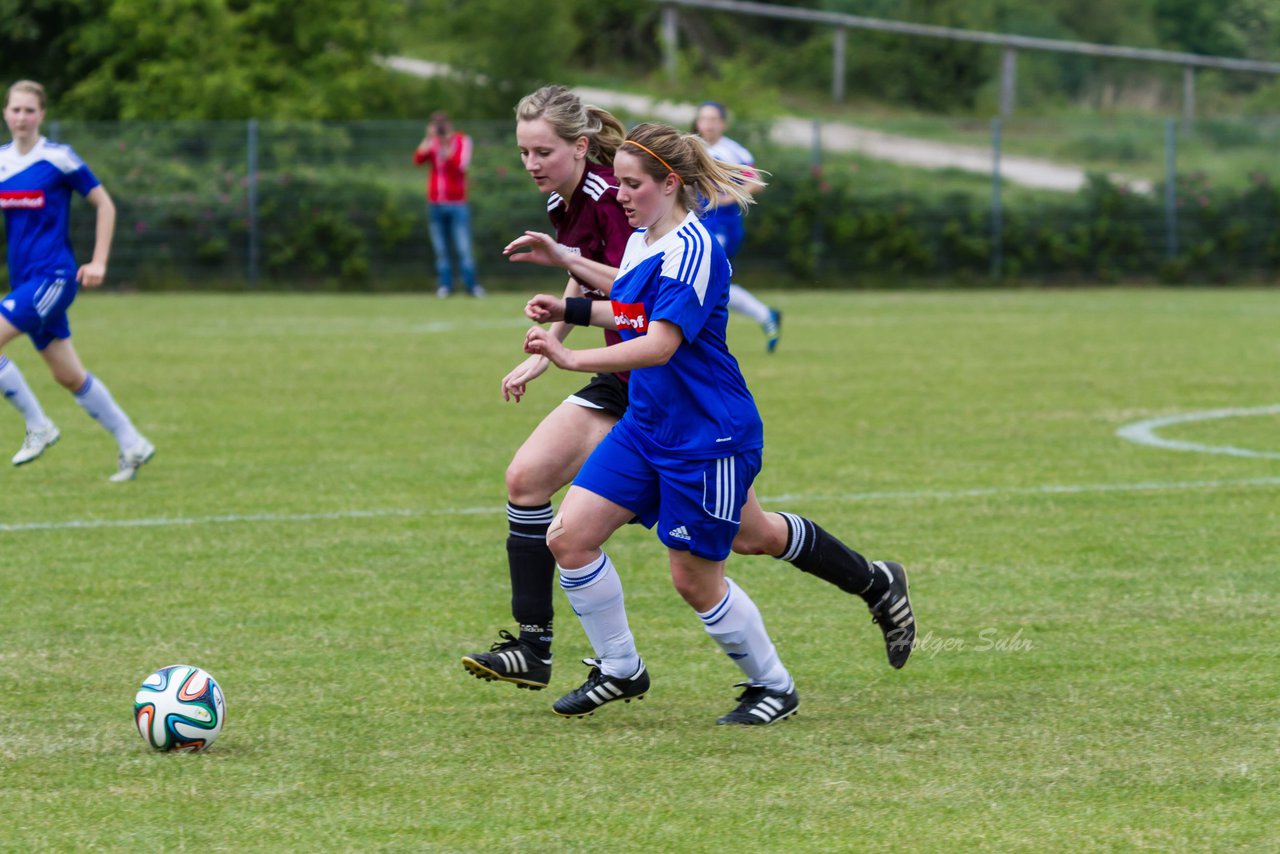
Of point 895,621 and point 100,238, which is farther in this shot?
point 100,238

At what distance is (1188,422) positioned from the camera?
11180 mm

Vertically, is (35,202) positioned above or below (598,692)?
above

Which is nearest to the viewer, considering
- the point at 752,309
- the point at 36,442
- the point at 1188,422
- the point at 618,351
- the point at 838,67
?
the point at 618,351

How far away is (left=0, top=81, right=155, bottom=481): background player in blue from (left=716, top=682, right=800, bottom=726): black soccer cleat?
17.3 feet

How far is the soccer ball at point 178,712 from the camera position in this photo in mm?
4543

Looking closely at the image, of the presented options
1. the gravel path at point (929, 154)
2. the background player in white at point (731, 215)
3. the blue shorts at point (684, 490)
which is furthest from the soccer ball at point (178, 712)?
the gravel path at point (929, 154)

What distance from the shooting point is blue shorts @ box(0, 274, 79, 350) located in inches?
360

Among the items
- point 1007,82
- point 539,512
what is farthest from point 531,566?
point 1007,82

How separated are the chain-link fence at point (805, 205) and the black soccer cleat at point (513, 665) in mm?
19972

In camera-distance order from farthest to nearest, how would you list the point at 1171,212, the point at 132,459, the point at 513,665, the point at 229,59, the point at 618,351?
the point at 229,59 < the point at 1171,212 < the point at 132,459 < the point at 513,665 < the point at 618,351

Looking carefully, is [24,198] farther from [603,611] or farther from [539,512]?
[603,611]

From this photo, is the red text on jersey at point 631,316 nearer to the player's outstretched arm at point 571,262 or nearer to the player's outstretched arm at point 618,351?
the player's outstretched arm at point 618,351

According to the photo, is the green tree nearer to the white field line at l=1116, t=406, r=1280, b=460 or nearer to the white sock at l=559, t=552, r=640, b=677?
the white field line at l=1116, t=406, r=1280, b=460

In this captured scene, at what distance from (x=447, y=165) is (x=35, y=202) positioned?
555 inches
